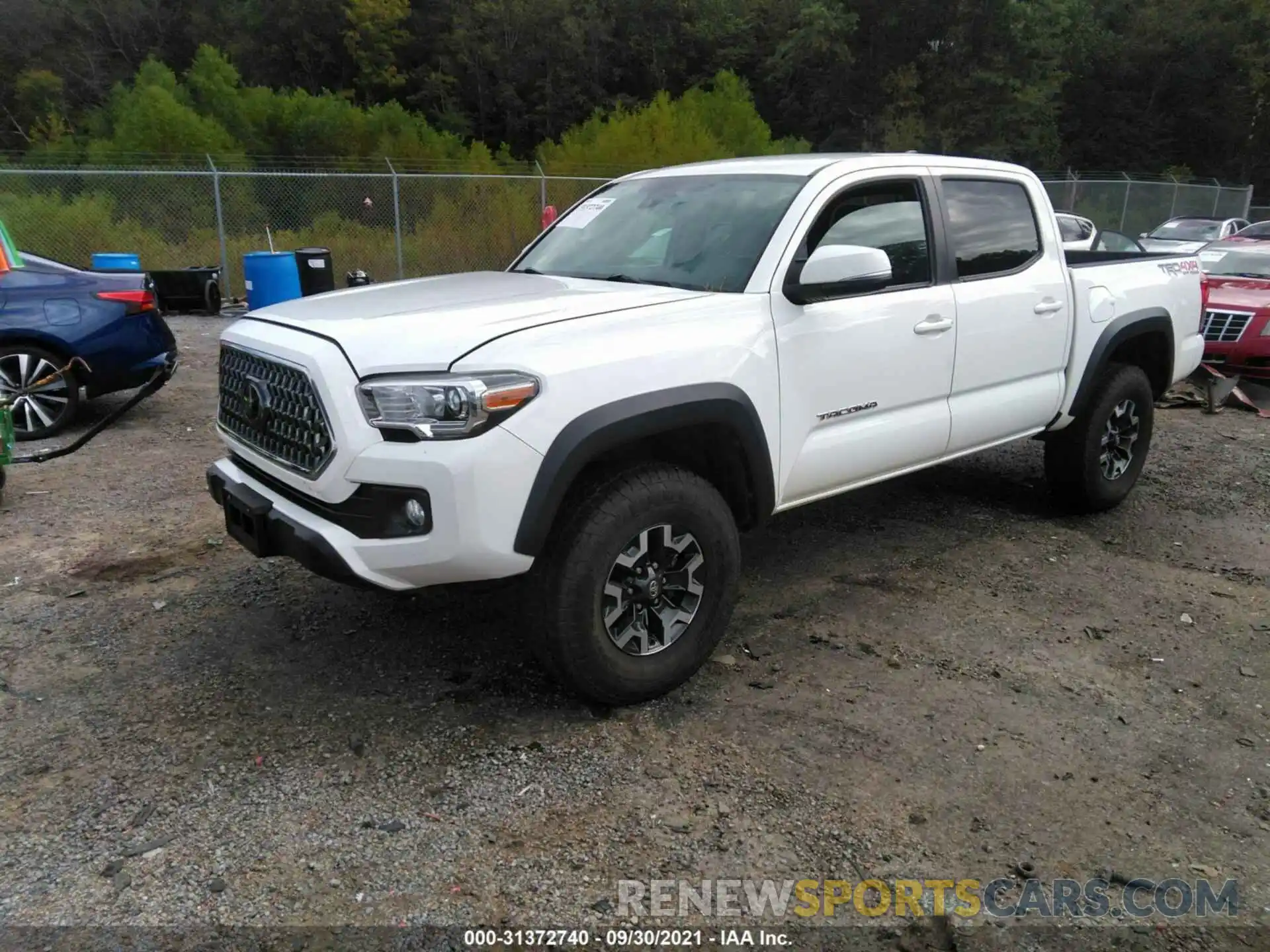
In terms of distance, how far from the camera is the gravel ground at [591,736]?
2609 mm

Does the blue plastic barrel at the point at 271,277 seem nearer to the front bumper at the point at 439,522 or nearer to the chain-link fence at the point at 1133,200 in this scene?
the front bumper at the point at 439,522

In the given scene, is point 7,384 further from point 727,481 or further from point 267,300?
point 727,481

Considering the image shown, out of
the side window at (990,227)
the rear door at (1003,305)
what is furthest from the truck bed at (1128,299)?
the side window at (990,227)

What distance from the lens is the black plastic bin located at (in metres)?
12.1

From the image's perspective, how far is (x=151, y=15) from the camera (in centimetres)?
4216

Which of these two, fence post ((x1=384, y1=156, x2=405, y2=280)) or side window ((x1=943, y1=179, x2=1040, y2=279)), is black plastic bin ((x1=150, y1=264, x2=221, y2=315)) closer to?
fence post ((x1=384, y1=156, x2=405, y2=280))

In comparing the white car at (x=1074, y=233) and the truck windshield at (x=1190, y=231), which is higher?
the white car at (x=1074, y=233)

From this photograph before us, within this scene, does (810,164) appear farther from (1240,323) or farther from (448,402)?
(1240,323)

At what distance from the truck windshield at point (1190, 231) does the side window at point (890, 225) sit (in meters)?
15.9

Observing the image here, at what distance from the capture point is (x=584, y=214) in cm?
459

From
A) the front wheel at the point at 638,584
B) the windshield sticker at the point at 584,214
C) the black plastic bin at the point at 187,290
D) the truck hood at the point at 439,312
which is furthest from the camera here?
the black plastic bin at the point at 187,290

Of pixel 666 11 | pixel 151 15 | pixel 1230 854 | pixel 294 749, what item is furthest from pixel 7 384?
pixel 151 15

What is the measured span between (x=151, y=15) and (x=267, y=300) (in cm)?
4037

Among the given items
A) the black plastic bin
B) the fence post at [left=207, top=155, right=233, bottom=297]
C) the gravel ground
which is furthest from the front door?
the fence post at [left=207, top=155, right=233, bottom=297]
